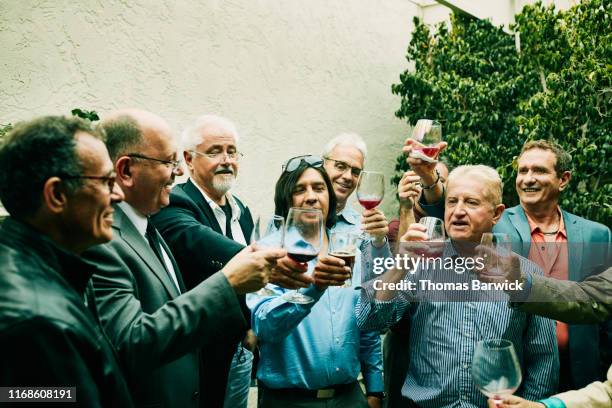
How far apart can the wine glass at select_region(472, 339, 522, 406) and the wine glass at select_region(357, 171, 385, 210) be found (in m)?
1.00

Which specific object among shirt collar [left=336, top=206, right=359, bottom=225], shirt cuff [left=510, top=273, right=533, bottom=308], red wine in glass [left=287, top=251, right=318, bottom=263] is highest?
red wine in glass [left=287, top=251, right=318, bottom=263]

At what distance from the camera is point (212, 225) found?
317 centimetres

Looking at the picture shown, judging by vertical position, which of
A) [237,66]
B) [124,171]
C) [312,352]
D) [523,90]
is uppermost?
[523,90]

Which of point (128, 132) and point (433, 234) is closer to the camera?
point (128, 132)

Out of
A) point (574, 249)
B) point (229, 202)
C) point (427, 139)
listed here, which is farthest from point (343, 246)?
point (574, 249)

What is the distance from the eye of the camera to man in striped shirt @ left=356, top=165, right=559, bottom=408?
250 centimetres

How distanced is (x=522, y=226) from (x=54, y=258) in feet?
10.3

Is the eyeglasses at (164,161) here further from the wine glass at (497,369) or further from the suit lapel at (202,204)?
the wine glass at (497,369)

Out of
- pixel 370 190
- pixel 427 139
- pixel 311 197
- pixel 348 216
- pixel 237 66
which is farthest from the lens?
pixel 237 66

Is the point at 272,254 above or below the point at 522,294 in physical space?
above

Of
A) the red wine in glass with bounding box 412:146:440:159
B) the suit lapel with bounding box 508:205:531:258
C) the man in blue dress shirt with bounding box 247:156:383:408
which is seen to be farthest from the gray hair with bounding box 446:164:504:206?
the suit lapel with bounding box 508:205:531:258

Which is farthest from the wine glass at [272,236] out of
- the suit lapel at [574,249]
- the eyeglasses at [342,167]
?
the suit lapel at [574,249]

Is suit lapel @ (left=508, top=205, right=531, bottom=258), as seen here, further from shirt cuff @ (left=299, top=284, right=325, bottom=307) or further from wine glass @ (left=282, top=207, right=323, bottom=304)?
wine glass @ (left=282, top=207, right=323, bottom=304)

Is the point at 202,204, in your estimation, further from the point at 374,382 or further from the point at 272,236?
the point at 374,382
